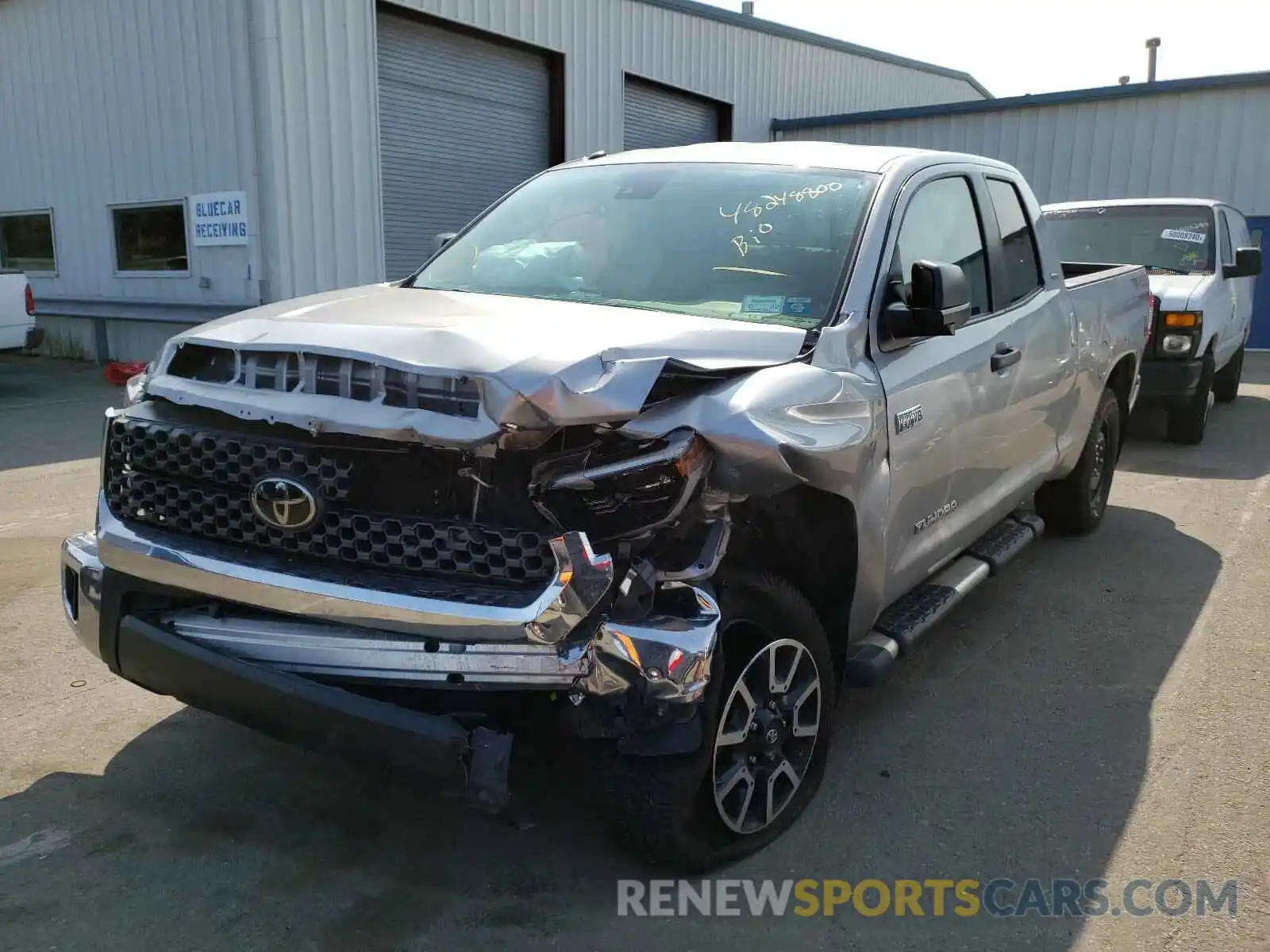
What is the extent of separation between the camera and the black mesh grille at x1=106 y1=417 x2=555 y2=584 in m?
2.52

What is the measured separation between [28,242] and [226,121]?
5147mm

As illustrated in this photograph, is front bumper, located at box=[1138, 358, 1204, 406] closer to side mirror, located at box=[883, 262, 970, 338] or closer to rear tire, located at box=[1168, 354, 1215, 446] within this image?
rear tire, located at box=[1168, 354, 1215, 446]

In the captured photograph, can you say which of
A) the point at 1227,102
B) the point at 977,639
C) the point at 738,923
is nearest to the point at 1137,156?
the point at 1227,102

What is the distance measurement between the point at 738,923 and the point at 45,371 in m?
13.6

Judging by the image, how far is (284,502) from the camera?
264 cm

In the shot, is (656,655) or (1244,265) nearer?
(656,655)

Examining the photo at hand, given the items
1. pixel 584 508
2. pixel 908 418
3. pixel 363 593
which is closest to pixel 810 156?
pixel 908 418

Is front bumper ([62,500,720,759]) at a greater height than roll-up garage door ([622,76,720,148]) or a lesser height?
lesser

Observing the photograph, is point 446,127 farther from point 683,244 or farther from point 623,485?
point 623,485

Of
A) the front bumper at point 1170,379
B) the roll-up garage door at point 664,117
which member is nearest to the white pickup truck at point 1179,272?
the front bumper at point 1170,379

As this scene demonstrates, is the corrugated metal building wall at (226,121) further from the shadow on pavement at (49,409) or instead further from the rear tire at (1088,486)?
the rear tire at (1088,486)

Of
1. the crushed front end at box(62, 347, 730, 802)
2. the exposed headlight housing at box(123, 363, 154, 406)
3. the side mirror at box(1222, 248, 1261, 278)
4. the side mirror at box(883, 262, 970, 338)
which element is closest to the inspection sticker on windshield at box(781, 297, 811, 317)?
the side mirror at box(883, 262, 970, 338)

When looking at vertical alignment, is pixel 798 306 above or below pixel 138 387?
above

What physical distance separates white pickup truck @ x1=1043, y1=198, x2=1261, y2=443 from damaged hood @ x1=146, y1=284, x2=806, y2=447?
6.82 meters
